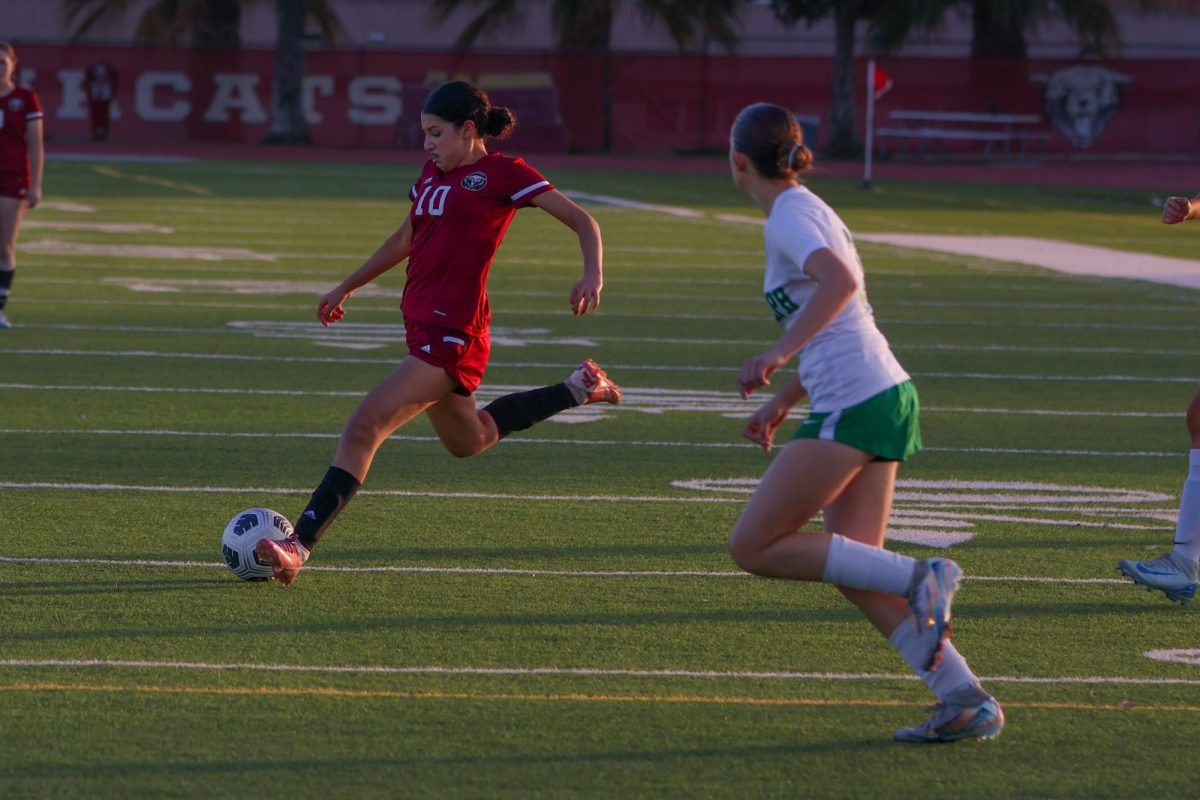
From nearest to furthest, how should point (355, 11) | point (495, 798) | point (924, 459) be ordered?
point (495, 798) → point (924, 459) → point (355, 11)

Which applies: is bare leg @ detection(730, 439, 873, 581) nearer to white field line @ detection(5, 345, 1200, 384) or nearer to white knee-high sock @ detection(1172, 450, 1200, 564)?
white knee-high sock @ detection(1172, 450, 1200, 564)

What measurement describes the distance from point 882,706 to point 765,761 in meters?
0.63

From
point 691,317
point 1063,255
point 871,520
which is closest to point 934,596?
point 871,520

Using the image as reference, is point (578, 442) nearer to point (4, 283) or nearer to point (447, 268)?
point (447, 268)

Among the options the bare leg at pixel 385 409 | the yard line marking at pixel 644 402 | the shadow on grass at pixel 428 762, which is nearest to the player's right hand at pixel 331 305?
the bare leg at pixel 385 409

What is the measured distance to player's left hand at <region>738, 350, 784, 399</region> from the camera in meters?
4.78

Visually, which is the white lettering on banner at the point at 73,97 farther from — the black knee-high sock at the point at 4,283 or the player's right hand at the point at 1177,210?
the player's right hand at the point at 1177,210

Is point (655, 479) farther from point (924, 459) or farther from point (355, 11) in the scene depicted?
point (355, 11)

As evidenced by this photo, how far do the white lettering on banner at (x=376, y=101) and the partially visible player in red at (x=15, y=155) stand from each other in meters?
37.0

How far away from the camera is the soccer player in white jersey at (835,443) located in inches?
193

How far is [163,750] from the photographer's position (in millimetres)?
4965

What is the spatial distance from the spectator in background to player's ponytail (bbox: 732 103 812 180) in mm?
46067

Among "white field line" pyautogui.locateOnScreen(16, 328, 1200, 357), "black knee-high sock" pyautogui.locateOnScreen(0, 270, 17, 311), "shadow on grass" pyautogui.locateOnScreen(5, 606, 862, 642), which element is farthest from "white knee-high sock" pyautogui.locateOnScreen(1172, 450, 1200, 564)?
"black knee-high sock" pyautogui.locateOnScreen(0, 270, 17, 311)

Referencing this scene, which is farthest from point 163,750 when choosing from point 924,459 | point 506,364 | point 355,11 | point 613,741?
point 355,11
